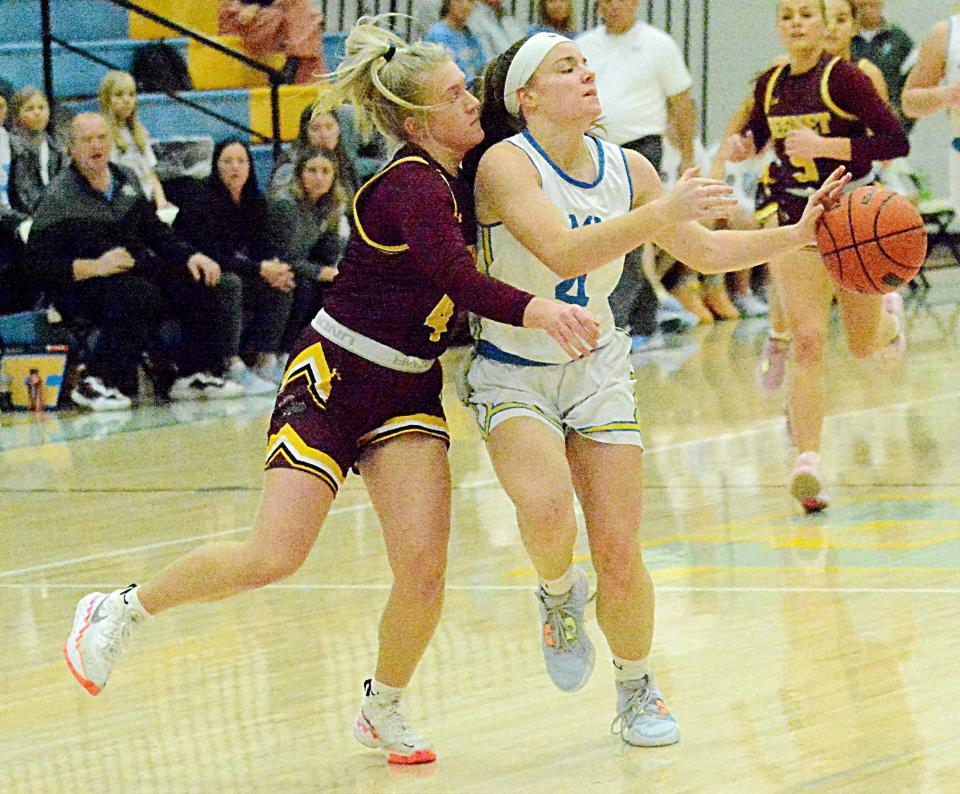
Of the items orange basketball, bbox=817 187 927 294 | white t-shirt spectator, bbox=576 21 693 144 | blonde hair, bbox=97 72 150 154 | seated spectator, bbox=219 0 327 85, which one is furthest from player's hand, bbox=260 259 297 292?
orange basketball, bbox=817 187 927 294

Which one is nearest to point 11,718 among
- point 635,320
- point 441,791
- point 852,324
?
point 441,791

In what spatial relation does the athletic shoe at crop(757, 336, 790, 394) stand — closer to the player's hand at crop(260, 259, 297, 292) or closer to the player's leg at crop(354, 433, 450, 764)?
the player's hand at crop(260, 259, 297, 292)

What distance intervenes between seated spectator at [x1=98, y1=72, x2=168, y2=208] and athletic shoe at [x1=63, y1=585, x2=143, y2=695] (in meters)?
6.65

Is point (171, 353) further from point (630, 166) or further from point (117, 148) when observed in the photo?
point (630, 166)

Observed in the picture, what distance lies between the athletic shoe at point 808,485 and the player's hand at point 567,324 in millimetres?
2964

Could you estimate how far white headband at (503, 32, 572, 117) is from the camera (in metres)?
4.00

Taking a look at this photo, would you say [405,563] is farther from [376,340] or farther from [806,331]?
[806,331]

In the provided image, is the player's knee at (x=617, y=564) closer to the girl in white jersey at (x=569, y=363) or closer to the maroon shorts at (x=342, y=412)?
the girl in white jersey at (x=569, y=363)

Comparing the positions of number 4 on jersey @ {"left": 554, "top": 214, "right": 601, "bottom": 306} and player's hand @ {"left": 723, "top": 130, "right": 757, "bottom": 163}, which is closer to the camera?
number 4 on jersey @ {"left": 554, "top": 214, "right": 601, "bottom": 306}

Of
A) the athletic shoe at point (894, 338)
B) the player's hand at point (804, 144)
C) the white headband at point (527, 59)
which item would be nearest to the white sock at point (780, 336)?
the athletic shoe at point (894, 338)

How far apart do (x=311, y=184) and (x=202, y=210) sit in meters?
0.72

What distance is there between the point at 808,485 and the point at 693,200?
9.43 ft

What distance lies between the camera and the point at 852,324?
681cm

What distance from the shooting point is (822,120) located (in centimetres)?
676
